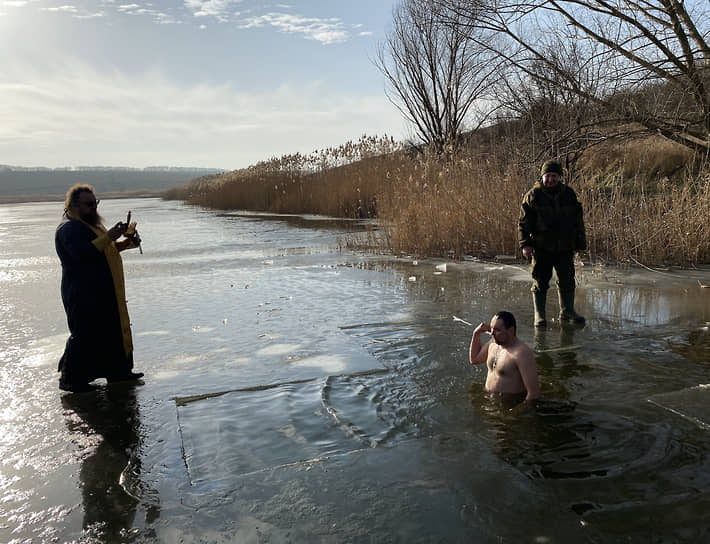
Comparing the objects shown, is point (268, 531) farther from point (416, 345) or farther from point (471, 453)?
point (416, 345)

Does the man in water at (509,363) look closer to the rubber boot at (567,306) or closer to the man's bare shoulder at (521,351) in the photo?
the man's bare shoulder at (521,351)

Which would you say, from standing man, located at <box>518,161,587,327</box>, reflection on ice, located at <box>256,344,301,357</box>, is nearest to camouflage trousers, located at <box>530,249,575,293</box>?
standing man, located at <box>518,161,587,327</box>

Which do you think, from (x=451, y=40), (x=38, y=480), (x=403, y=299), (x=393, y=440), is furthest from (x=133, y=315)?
(x=451, y=40)

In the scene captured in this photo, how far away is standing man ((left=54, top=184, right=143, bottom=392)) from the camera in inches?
166

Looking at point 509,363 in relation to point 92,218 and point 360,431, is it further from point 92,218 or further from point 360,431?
point 92,218

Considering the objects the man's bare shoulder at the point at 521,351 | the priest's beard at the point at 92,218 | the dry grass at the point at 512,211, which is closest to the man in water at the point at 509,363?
the man's bare shoulder at the point at 521,351

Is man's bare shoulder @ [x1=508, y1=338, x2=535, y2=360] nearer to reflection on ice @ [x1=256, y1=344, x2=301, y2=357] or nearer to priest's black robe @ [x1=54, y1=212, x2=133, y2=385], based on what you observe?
reflection on ice @ [x1=256, y1=344, x2=301, y2=357]

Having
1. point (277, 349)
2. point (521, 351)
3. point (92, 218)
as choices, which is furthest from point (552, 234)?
point (92, 218)

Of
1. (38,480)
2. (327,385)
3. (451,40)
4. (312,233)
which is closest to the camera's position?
(38,480)

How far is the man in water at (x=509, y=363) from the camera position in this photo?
3.65 meters

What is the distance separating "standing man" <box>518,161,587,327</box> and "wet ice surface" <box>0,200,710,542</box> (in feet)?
1.10

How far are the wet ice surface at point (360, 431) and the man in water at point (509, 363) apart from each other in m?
0.13

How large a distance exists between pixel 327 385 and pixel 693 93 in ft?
25.9

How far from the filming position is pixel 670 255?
864 cm
